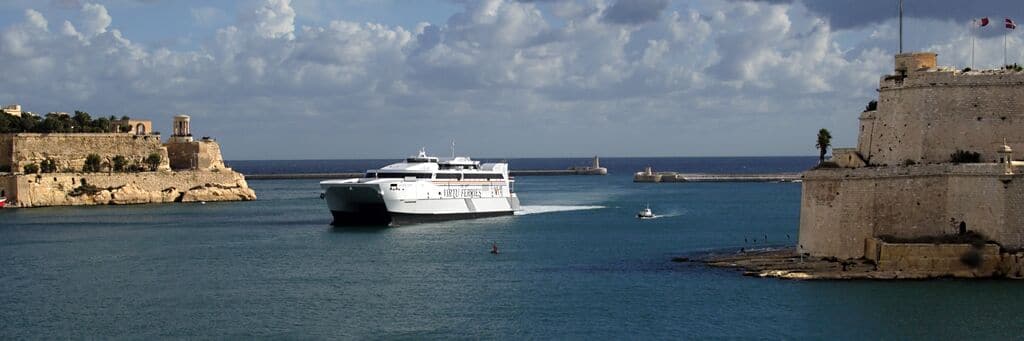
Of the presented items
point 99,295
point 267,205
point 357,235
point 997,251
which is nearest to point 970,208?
point 997,251

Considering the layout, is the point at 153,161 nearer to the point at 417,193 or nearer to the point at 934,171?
the point at 417,193

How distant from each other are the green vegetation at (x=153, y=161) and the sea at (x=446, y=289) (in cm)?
2494

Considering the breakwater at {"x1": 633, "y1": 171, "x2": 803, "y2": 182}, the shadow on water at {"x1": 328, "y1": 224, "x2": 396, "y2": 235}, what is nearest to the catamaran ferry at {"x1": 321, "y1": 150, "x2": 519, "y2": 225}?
the shadow on water at {"x1": 328, "y1": 224, "x2": 396, "y2": 235}

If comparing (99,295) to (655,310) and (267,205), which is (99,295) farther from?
(267,205)

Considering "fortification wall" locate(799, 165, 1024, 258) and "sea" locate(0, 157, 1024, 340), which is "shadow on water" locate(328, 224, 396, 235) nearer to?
"sea" locate(0, 157, 1024, 340)

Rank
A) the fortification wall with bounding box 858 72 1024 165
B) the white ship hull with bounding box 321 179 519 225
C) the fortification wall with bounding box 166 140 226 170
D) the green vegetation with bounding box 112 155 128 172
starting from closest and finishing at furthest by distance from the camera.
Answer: the fortification wall with bounding box 858 72 1024 165
the white ship hull with bounding box 321 179 519 225
the green vegetation with bounding box 112 155 128 172
the fortification wall with bounding box 166 140 226 170

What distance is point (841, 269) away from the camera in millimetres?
35062

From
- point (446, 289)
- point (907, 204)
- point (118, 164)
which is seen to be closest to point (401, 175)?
point (446, 289)

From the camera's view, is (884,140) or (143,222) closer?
(884,140)

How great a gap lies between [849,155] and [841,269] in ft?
16.3

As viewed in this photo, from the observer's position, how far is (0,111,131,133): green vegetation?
85312 millimetres

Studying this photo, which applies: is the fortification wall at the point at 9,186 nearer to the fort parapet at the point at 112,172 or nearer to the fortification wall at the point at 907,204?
the fort parapet at the point at 112,172

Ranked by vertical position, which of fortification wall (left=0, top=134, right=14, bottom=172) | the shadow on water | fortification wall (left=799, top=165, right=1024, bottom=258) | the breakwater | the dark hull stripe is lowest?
the shadow on water

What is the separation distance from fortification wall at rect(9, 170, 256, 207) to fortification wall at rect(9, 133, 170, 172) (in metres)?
2.31
